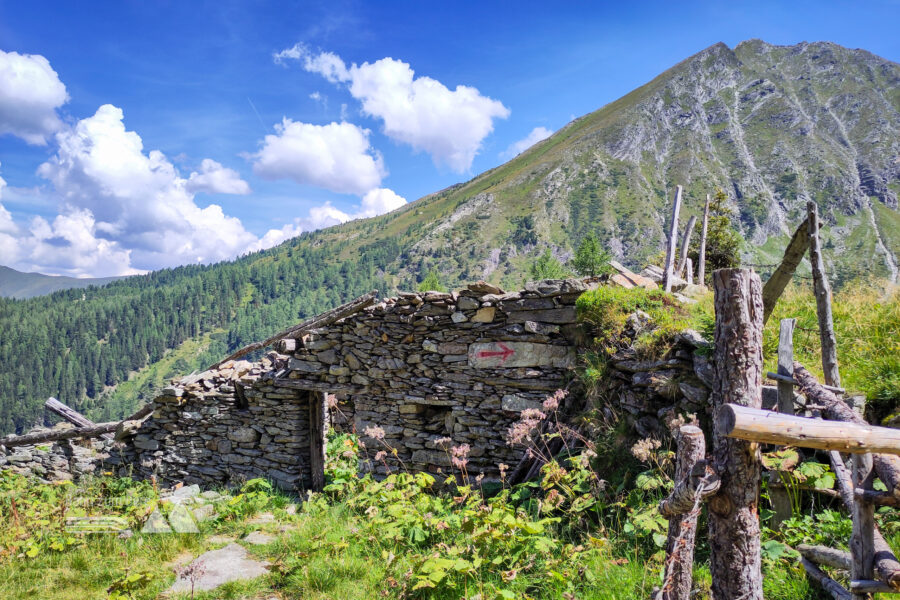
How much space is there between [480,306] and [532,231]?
448 ft

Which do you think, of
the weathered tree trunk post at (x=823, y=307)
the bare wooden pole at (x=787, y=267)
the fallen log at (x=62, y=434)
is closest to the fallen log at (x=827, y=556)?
the weathered tree trunk post at (x=823, y=307)

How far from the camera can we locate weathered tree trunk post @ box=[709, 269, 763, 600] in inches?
77.1

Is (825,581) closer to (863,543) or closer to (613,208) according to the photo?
(863,543)

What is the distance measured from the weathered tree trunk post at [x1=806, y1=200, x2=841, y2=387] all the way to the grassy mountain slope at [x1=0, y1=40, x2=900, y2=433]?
106 m

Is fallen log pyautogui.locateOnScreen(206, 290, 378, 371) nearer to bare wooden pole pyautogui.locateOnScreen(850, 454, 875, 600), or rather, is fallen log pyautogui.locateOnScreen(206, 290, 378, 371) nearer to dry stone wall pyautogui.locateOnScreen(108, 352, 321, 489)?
dry stone wall pyautogui.locateOnScreen(108, 352, 321, 489)

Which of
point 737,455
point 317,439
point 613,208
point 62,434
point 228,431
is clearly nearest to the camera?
point 737,455

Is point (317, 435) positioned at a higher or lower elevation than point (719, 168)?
lower

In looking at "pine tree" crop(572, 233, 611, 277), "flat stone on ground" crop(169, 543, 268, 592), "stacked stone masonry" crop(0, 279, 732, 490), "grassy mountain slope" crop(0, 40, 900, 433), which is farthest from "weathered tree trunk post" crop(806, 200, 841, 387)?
"grassy mountain slope" crop(0, 40, 900, 433)

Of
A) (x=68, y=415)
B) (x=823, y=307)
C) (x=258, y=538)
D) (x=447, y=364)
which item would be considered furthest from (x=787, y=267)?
(x=68, y=415)

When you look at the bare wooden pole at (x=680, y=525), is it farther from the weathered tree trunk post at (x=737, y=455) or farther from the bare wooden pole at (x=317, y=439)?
the bare wooden pole at (x=317, y=439)

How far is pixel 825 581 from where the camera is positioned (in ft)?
8.16

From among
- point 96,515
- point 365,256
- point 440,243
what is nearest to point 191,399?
point 96,515

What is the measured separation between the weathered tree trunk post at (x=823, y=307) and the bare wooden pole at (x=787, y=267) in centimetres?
8

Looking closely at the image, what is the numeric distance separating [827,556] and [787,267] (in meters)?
2.89
